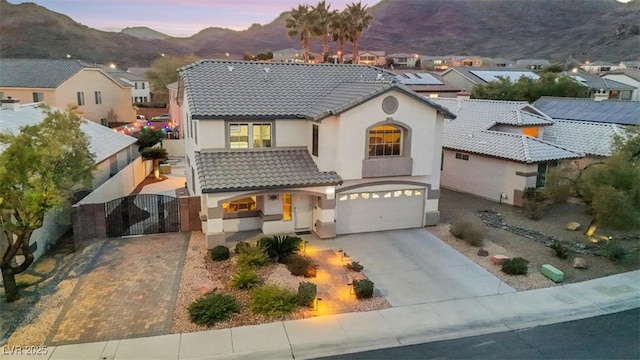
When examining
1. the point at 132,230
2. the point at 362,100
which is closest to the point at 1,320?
the point at 132,230

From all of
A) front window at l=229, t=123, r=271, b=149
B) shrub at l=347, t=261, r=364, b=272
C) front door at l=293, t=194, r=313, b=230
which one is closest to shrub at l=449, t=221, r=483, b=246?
shrub at l=347, t=261, r=364, b=272

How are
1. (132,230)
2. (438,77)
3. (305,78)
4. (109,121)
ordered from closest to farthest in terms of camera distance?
(132,230) → (305,78) → (109,121) → (438,77)

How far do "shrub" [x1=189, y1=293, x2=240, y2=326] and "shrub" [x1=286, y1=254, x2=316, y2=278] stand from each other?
10.1 feet

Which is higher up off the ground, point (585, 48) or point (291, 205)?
point (585, 48)

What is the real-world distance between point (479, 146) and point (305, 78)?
Result: 12.3m

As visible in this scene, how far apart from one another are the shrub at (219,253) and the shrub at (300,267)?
2.53 metres

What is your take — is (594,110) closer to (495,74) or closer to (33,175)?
(495,74)

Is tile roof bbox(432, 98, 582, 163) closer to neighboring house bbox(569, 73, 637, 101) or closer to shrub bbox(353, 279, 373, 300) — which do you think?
shrub bbox(353, 279, 373, 300)

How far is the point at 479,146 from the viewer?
27.6 metres

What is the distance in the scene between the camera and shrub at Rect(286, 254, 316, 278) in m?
15.7

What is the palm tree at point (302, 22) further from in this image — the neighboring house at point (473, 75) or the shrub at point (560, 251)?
the shrub at point (560, 251)

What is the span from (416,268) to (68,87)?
46.5 meters

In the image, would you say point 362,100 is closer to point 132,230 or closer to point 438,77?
point 132,230

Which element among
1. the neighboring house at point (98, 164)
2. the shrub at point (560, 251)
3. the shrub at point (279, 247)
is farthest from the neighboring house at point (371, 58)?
the shrub at point (279, 247)
